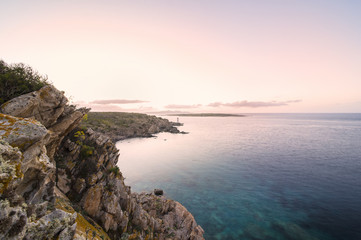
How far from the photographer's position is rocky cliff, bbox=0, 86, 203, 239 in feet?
21.2

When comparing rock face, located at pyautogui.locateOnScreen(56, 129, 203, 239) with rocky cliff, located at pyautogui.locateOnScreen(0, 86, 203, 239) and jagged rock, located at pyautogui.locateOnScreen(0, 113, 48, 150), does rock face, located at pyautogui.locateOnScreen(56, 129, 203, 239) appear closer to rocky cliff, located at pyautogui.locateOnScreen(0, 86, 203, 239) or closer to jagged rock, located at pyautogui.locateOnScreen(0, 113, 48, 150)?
rocky cliff, located at pyautogui.locateOnScreen(0, 86, 203, 239)

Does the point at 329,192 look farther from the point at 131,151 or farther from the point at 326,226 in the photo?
the point at 131,151

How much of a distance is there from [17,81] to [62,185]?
9.77 metres

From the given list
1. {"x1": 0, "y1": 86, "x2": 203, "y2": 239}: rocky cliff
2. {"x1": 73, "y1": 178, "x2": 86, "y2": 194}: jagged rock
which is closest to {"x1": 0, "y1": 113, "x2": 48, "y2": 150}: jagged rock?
{"x1": 0, "y1": 86, "x2": 203, "y2": 239}: rocky cliff

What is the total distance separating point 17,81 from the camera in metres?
12.9

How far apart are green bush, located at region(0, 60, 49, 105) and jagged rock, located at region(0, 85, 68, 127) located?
1.64 meters

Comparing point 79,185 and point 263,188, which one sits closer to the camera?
point 79,185

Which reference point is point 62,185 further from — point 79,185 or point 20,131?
point 20,131

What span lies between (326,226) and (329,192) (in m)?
15.0

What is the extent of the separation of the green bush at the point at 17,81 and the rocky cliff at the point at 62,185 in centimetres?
174

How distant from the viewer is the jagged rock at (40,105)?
10742 millimetres

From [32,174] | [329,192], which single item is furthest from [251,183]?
[32,174]

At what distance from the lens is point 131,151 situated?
71500 millimetres

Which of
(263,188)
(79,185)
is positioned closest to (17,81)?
(79,185)
